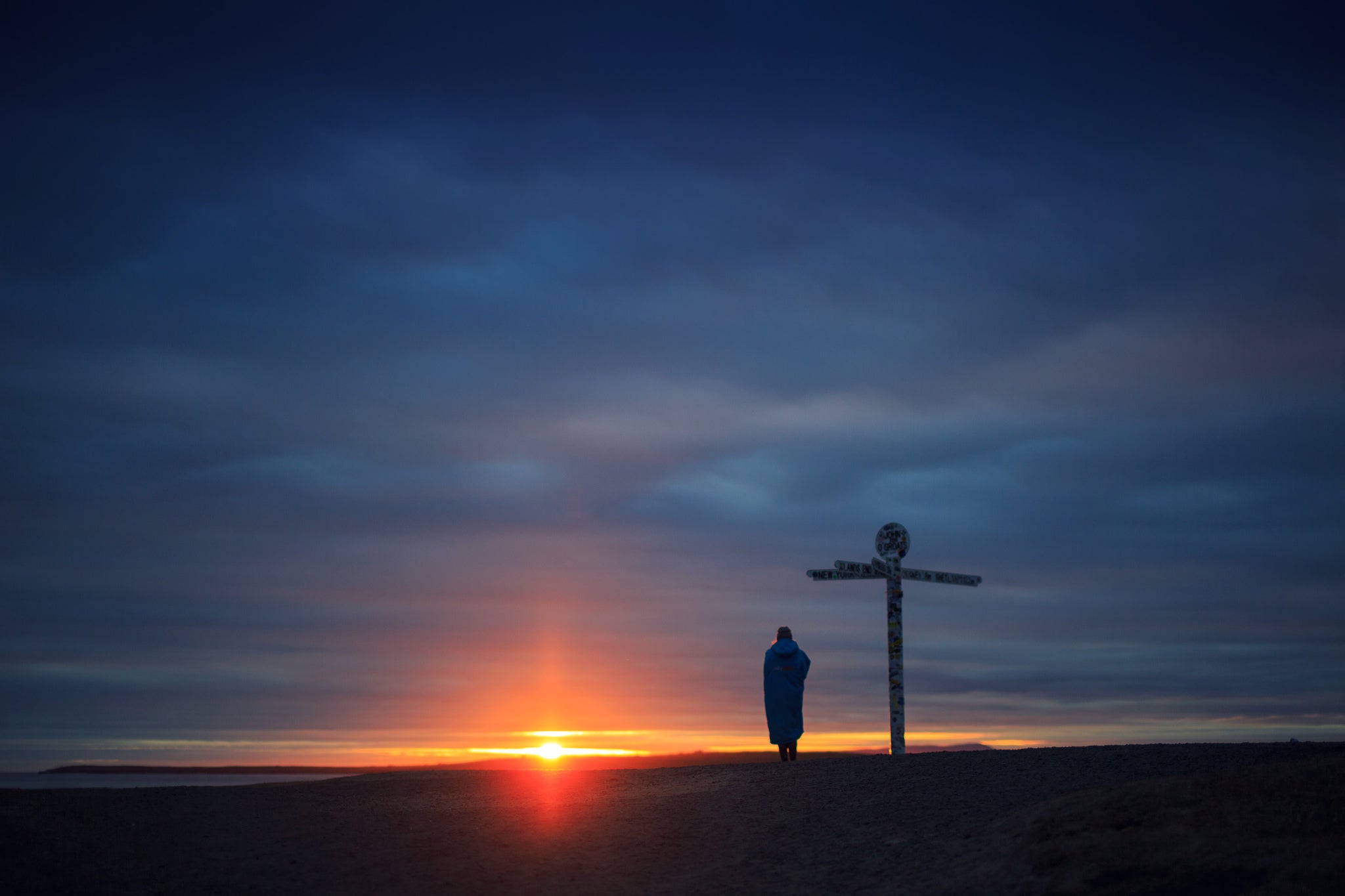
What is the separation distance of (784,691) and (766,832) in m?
8.48

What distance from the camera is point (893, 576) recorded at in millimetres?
23969

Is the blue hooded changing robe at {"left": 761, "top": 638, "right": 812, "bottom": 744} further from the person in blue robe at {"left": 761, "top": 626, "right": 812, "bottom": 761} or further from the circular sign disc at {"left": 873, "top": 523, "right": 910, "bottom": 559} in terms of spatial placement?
the circular sign disc at {"left": 873, "top": 523, "right": 910, "bottom": 559}

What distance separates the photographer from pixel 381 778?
20828mm

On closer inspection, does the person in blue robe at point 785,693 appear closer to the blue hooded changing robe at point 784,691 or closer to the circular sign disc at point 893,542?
the blue hooded changing robe at point 784,691

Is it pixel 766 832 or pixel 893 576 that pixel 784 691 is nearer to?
pixel 893 576

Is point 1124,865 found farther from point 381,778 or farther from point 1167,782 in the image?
point 381,778

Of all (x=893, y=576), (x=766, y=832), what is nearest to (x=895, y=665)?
(x=893, y=576)

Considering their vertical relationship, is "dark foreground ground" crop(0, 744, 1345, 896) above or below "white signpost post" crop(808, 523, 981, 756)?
below

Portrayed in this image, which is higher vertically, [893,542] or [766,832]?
[893,542]

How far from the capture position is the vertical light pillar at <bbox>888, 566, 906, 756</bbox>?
22969 millimetres

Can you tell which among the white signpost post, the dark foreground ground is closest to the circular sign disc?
the white signpost post

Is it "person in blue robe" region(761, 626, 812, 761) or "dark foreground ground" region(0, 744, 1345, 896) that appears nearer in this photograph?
"dark foreground ground" region(0, 744, 1345, 896)

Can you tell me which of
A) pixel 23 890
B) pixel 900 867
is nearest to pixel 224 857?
pixel 23 890

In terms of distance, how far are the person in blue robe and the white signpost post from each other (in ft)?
6.61
